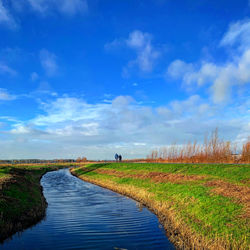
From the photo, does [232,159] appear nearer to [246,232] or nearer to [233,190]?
[233,190]

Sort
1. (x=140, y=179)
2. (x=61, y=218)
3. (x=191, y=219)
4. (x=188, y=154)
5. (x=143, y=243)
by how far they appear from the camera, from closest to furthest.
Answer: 1. (x=143, y=243)
2. (x=191, y=219)
3. (x=61, y=218)
4. (x=140, y=179)
5. (x=188, y=154)

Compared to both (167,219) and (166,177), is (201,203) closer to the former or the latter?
(167,219)

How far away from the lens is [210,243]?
11.6 meters

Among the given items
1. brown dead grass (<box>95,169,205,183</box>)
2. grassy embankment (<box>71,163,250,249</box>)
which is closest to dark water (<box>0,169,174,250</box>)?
grassy embankment (<box>71,163,250,249</box>)

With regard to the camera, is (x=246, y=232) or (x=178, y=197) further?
(x=178, y=197)

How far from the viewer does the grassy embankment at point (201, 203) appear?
12.1 m

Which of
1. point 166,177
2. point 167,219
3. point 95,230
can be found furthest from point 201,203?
point 166,177

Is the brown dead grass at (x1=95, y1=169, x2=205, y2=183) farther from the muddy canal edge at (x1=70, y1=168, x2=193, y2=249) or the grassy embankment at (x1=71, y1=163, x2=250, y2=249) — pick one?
the muddy canal edge at (x1=70, y1=168, x2=193, y2=249)

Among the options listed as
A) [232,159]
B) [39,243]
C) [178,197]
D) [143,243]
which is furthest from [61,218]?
[232,159]

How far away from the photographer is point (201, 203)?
16.7 meters

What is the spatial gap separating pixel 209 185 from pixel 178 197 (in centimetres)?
332

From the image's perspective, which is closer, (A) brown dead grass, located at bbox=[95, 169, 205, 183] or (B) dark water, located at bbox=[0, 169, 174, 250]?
(B) dark water, located at bbox=[0, 169, 174, 250]

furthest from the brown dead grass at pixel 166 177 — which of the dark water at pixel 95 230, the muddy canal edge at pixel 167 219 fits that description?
the dark water at pixel 95 230

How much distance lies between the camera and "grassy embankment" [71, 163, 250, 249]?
12084 mm
